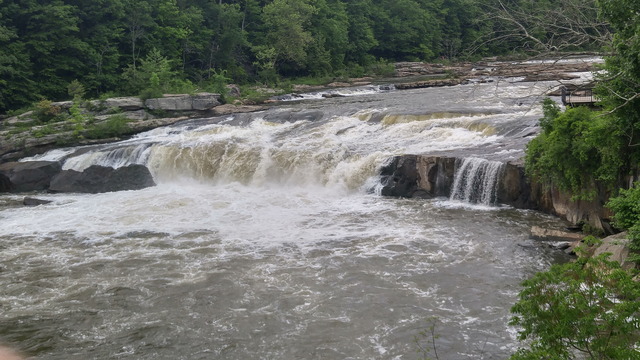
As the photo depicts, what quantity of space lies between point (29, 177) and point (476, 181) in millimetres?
17668

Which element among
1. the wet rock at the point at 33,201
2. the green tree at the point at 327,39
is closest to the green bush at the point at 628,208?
the wet rock at the point at 33,201

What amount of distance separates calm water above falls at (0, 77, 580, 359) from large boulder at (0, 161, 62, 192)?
2.91ft

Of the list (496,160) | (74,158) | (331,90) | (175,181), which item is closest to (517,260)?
(496,160)

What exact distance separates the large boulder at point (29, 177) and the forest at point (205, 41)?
10.5 metres

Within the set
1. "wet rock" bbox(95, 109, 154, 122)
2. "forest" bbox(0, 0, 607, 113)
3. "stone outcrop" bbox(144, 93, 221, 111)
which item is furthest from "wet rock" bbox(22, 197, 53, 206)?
"forest" bbox(0, 0, 607, 113)

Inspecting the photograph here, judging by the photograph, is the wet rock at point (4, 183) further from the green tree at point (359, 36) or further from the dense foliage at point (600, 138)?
the green tree at point (359, 36)

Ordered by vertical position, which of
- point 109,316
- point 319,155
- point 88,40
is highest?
point 88,40

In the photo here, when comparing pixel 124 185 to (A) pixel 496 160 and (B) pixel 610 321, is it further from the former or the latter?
(B) pixel 610 321

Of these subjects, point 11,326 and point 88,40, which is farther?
point 88,40

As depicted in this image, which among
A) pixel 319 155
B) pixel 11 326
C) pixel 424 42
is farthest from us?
pixel 424 42

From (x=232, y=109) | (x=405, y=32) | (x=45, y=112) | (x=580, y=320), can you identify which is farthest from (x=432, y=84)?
(x=580, y=320)

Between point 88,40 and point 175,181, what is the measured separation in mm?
18819

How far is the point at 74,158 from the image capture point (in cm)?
2355

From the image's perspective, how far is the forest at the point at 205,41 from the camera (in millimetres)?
33594
